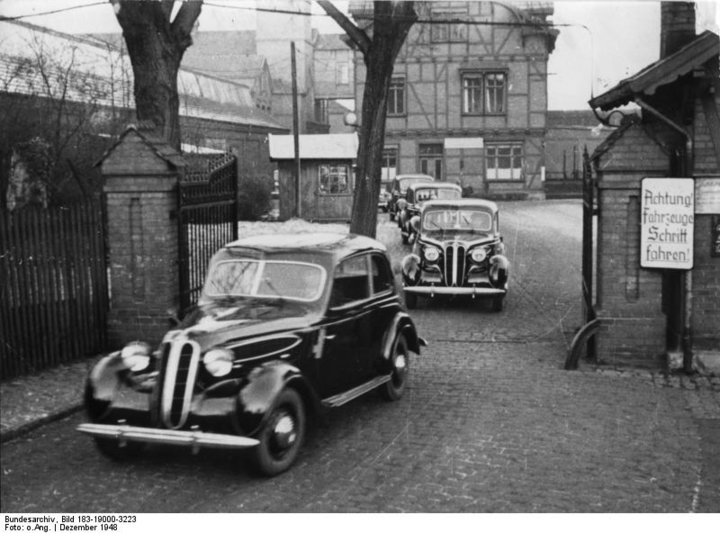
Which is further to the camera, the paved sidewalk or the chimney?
the chimney

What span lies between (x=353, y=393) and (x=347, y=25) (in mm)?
9154

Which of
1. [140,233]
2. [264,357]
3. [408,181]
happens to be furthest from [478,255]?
[408,181]

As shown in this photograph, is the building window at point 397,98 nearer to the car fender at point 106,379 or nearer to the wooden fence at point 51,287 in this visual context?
the wooden fence at point 51,287

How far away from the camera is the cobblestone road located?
17.6ft

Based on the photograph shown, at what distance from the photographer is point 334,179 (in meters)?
30.3

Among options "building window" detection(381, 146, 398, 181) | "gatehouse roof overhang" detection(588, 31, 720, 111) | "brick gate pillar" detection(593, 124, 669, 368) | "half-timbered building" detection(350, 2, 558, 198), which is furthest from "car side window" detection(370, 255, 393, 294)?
"building window" detection(381, 146, 398, 181)

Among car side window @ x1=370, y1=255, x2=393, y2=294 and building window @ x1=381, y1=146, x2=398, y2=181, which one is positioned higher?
building window @ x1=381, y1=146, x2=398, y2=181

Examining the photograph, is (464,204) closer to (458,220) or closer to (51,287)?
(458,220)

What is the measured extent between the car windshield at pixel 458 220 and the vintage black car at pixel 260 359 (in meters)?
Result: 6.35

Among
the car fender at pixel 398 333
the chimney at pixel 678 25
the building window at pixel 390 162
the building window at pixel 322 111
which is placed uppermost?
the building window at pixel 322 111

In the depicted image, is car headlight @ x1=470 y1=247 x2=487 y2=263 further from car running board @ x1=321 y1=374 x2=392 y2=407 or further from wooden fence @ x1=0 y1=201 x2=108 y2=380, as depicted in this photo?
wooden fence @ x1=0 y1=201 x2=108 y2=380

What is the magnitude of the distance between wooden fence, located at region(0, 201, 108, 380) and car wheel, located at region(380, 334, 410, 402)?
3540mm

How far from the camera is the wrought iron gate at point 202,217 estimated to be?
9797mm

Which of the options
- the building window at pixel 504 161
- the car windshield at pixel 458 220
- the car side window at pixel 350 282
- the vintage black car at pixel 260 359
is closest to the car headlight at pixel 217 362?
the vintage black car at pixel 260 359
